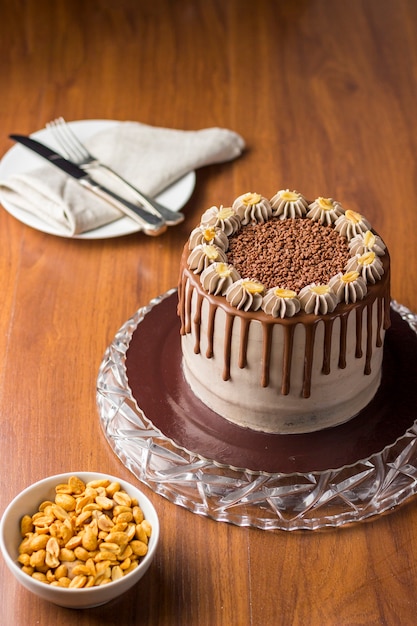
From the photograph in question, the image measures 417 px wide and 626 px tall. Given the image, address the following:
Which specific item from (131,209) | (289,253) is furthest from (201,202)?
(289,253)

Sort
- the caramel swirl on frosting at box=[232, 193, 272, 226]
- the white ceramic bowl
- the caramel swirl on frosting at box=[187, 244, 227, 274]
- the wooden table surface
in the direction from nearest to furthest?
the white ceramic bowl → the wooden table surface → the caramel swirl on frosting at box=[187, 244, 227, 274] → the caramel swirl on frosting at box=[232, 193, 272, 226]

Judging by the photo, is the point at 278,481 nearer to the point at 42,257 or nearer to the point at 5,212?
the point at 42,257

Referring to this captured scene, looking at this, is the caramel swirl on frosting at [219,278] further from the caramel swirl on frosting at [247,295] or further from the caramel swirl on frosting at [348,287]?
the caramel swirl on frosting at [348,287]

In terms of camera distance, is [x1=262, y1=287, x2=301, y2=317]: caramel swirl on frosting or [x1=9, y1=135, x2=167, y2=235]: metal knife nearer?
[x1=262, y1=287, x2=301, y2=317]: caramel swirl on frosting

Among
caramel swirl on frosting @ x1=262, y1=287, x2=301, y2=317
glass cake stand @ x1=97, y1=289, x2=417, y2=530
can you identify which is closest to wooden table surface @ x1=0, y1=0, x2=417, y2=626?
glass cake stand @ x1=97, y1=289, x2=417, y2=530

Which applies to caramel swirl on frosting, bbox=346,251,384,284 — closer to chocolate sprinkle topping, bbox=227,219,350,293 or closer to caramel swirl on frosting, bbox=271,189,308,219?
chocolate sprinkle topping, bbox=227,219,350,293
